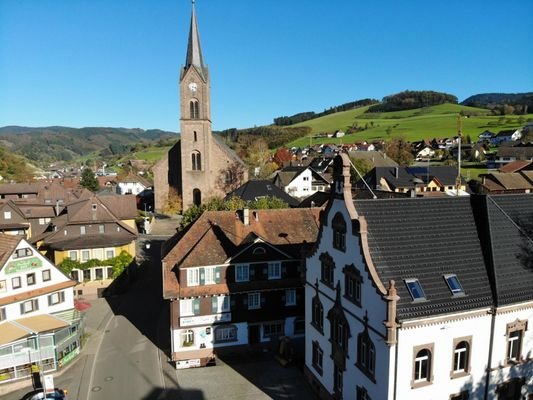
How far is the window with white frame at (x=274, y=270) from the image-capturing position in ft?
107

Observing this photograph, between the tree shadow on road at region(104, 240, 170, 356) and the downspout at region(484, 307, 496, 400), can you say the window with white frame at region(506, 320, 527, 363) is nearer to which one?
the downspout at region(484, 307, 496, 400)

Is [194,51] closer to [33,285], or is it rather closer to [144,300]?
[144,300]

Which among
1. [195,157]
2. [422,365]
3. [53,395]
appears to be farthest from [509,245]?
[195,157]

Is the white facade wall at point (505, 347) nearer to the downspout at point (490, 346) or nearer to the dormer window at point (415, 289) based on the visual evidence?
the downspout at point (490, 346)

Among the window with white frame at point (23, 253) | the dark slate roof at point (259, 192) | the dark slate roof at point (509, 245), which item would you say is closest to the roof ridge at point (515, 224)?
the dark slate roof at point (509, 245)

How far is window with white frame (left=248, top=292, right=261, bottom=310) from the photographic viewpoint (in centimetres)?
3231

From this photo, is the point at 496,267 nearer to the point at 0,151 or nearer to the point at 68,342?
the point at 68,342

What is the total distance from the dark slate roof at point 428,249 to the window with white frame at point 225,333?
52.6 feet

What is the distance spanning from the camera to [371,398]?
66.5ft

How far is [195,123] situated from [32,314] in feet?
181

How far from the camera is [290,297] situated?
33.3 m

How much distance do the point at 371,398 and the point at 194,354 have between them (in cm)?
1568

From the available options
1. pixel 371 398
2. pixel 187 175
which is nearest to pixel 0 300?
pixel 371 398

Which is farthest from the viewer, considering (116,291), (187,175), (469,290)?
(187,175)
